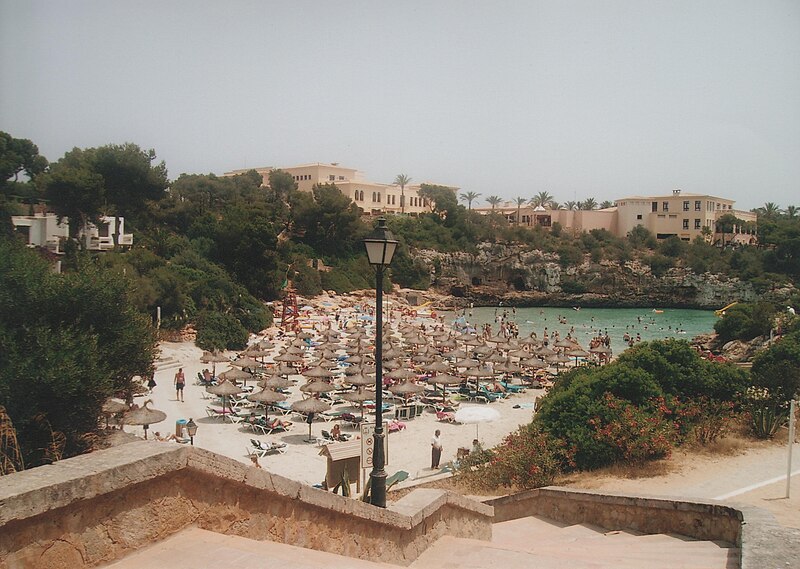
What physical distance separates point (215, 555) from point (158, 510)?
1.45 feet

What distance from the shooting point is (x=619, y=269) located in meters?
76.5

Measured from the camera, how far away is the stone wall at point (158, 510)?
9.64 ft

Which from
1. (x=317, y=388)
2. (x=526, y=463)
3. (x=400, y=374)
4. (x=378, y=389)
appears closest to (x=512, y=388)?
(x=400, y=374)

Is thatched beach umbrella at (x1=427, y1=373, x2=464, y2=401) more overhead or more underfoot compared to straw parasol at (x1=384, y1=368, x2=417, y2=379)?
more underfoot

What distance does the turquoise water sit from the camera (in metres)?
51.0

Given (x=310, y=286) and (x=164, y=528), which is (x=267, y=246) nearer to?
(x=310, y=286)

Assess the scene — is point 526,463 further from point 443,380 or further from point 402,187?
point 402,187

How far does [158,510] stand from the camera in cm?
354

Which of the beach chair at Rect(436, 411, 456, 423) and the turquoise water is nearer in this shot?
the beach chair at Rect(436, 411, 456, 423)

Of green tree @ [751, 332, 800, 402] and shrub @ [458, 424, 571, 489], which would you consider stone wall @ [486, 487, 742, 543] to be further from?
green tree @ [751, 332, 800, 402]

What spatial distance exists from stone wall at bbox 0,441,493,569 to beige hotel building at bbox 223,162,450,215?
239ft

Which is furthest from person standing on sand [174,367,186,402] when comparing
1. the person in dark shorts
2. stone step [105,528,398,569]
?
stone step [105,528,398,569]

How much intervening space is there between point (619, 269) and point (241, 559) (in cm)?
7871

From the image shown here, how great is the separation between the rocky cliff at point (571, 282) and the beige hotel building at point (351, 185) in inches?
561
